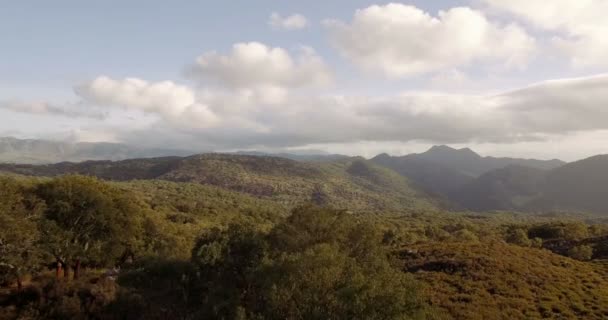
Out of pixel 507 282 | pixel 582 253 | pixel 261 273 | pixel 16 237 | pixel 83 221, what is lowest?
pixel 582 253

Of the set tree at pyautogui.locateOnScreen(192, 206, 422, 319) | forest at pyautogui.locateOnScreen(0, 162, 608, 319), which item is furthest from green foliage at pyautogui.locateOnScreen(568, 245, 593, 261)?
tree at pyautogui.locateOnScreen(192, 206, 422, 319)

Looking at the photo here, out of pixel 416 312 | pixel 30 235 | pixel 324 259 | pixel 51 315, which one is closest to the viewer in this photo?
pixel 416 312

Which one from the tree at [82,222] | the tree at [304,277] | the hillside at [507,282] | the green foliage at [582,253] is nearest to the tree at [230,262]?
the tree at [304,277]

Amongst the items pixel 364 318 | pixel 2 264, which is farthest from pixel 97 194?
pixel 364 318

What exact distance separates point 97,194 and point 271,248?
2793cm

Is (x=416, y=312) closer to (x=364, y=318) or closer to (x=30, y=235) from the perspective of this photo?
(x=364, y=318)

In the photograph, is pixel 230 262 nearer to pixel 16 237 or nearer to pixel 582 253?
pixel 16 237

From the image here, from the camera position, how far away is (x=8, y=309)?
134ft

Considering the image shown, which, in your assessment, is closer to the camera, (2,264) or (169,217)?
(2,264)

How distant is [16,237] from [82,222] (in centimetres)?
943

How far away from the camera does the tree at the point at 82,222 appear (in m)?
52.5

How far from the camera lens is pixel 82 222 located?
5525cm

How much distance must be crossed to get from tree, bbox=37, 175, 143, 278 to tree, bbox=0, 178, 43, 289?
2.77 m

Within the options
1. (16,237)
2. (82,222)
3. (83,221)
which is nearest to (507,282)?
(83,221)
